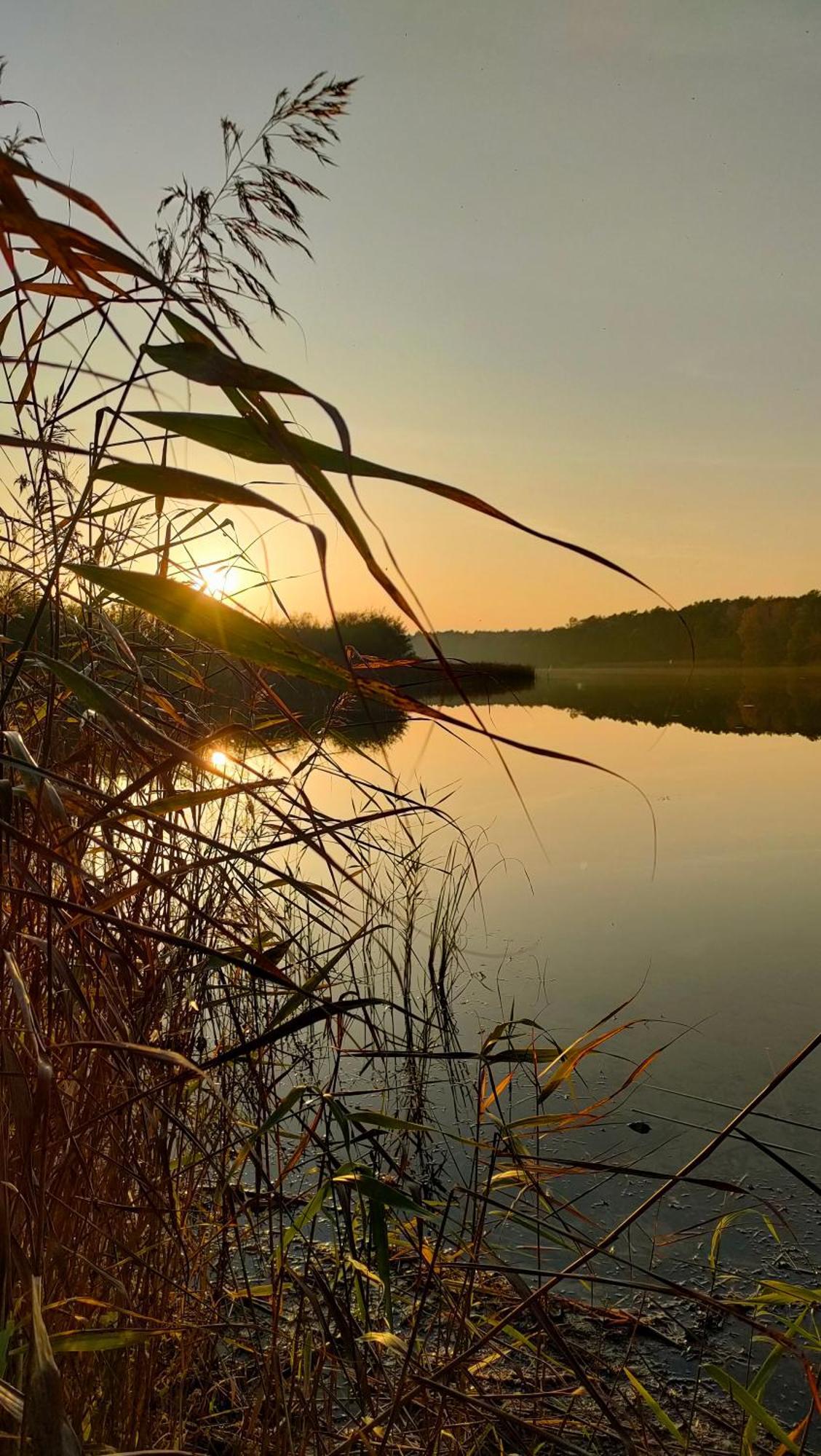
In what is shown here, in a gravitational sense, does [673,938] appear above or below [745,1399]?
below

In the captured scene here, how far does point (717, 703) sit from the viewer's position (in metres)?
30.1

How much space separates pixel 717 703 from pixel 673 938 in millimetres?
26416

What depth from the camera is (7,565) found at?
3.04ft

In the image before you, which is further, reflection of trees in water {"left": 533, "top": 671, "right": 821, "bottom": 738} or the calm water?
reflection of trees in water {"left": 533, "top": 671, "right": 821, "bottom": 738}

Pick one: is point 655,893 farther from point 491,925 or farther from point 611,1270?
point 611,1270

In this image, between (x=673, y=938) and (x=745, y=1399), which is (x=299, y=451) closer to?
(x=745, y=1399)

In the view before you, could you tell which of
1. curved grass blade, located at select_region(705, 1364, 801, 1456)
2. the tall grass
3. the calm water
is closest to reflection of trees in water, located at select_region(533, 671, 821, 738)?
the calm water

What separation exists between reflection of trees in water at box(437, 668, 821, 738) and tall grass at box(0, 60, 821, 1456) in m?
8.35

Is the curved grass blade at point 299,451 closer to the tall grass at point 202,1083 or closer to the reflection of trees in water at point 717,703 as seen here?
the tall grass at point 202,1083

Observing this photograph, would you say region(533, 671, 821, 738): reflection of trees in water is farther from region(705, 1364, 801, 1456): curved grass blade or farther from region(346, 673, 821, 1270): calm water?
region(705, 1364, 801, 1456): curved grass blade

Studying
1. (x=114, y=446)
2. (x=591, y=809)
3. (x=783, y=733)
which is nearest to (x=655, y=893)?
(x=591, y=809)

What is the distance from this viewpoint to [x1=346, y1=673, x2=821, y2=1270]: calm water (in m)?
2.82

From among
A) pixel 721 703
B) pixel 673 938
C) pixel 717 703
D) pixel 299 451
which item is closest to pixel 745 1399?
pixel 299 451

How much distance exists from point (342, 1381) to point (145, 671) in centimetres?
138
